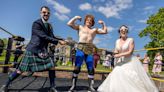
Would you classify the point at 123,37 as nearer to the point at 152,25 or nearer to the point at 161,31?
the point at 161,31

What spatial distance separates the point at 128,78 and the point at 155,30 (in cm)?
3002

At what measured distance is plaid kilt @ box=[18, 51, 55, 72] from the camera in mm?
5309

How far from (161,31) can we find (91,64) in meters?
28.5

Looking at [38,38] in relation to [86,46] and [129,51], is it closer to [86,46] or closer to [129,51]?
[86,46]

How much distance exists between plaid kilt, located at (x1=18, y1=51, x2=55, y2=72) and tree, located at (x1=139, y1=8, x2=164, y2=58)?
93.3ft

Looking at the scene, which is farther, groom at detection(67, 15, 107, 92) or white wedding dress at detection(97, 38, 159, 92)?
groom at detection(67, 15, 107, 92)

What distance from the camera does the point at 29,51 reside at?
17.5ft

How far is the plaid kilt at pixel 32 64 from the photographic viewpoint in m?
5.31

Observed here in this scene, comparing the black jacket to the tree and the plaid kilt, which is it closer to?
the plaid kilt

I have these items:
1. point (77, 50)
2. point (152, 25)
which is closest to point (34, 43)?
point (77, 50)

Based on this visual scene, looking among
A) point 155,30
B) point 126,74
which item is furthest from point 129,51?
point 155,30

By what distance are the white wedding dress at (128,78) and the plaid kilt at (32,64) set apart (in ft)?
4.23

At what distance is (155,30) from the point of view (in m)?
34.1

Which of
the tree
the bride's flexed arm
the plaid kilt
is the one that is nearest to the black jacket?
the plaid kilt
